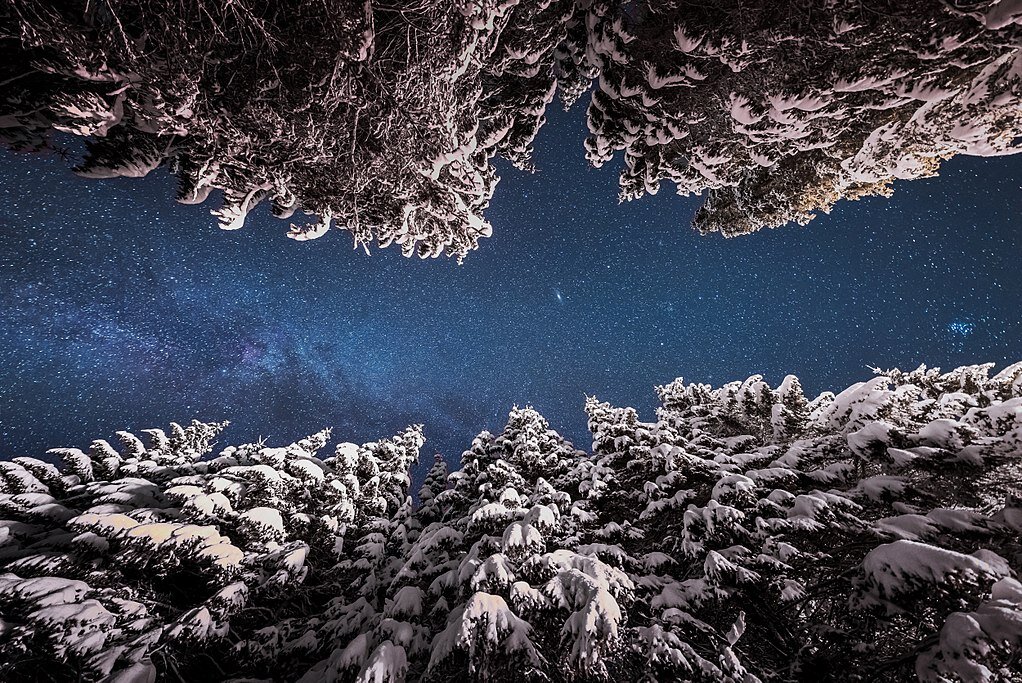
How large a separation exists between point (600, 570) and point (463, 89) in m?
8.62

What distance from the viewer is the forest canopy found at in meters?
4.51

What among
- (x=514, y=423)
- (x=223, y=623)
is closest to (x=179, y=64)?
(x=223, y=623)

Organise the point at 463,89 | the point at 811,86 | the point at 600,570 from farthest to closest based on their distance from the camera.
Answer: the point at 463,89
the point at 811,86
the point at 600,570

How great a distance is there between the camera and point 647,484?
6922 mm

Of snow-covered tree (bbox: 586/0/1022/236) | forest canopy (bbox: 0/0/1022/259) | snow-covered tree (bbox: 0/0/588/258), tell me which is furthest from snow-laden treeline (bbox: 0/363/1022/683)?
snow-covered tree (bbox: 0/0/588/258)

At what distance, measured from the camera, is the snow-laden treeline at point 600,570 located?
3.70 m

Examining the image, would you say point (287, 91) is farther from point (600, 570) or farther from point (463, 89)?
point (600, 570)

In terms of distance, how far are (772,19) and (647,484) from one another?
7.92m

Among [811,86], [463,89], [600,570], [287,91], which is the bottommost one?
[600,570]

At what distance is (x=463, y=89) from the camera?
6.77 metres

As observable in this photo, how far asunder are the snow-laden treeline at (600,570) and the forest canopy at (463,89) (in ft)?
15.8

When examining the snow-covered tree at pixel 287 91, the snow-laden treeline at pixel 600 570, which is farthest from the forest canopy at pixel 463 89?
the snow-laden treeline at pixel 600 570

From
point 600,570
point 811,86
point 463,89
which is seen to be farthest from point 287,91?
point 600,570

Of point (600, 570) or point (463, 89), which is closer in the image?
point (600, 570)
